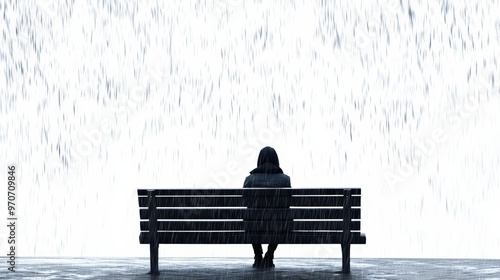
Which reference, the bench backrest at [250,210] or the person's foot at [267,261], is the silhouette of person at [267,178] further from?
the bench backrest at [250,210]

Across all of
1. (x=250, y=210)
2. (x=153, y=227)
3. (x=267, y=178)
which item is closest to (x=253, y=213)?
(x=250, y=210)

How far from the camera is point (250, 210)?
7.91 meters

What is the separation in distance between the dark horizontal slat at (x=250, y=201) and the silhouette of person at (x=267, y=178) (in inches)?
28.8

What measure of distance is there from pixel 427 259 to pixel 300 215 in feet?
9.58

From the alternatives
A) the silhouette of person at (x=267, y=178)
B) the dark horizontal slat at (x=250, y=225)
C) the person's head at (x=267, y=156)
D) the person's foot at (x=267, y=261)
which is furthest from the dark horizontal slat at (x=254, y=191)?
the person's foot at (x=267, y=261)

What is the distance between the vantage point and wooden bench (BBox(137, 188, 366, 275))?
7.83 metres

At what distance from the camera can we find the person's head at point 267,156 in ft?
28.6

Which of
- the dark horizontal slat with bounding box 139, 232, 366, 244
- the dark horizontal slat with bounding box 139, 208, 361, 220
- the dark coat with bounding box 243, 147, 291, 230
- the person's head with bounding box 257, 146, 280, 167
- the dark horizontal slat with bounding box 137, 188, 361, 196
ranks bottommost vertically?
the dark horizontal slat with bounding box 139, 232, 366, 244

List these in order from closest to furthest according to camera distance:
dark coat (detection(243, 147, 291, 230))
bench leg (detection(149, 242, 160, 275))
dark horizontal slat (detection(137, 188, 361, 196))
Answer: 1. dark horizontal slat (detection(137, 188, 361, 196))
2. bench leg (detection(149, 242, 160, 275))
3. dark coat (detection(243, 147, 291, 230))

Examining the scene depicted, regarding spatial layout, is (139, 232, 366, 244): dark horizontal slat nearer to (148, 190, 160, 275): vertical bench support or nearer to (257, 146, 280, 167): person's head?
(148, 190, 160, 275): vertical bench support

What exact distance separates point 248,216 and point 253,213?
0.06m

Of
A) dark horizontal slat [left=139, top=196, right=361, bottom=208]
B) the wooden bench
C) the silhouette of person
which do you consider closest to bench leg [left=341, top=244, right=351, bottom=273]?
the wooden bench

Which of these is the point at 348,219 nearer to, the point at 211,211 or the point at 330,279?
the point at 330,279

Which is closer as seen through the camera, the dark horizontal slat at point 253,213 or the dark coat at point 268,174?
the dark horizontal slat at point 253,213
